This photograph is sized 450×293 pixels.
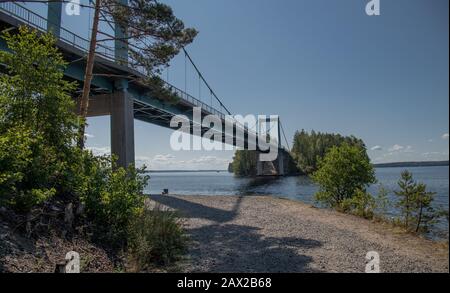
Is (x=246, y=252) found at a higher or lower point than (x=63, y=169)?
lower

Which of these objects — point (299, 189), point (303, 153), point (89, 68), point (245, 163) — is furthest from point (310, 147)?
point (89, 68)

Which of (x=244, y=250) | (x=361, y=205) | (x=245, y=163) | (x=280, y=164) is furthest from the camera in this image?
(x=245, y=163)

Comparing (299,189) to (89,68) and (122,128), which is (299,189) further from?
(89,68)

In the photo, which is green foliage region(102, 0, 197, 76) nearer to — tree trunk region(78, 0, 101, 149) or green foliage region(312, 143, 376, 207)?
tree trunk region(78, 0, 101, 149)

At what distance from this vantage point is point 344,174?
1266 centimetres

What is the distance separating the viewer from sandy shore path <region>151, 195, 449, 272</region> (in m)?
4.96

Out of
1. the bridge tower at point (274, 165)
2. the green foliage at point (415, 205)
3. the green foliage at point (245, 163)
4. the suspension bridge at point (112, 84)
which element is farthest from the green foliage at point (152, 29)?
the green foliage at point (245, 163)

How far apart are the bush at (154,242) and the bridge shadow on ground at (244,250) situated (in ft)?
1.23

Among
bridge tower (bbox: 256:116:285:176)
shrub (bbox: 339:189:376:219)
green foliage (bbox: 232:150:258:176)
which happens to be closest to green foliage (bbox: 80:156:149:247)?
shrub (bbox: 339:189:376:219)

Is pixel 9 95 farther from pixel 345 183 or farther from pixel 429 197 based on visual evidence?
pixel 345 183

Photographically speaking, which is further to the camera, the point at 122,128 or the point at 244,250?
the point at 122,128

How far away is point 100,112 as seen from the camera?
2041 centimetres

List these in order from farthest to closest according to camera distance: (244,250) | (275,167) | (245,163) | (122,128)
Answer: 1. (245,163)
2. (275,167)
3. (122,128)
4. (244,250)

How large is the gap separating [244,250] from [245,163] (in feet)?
288
